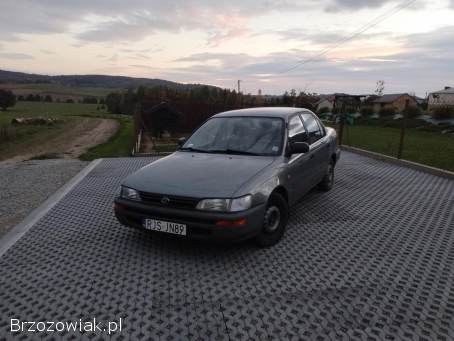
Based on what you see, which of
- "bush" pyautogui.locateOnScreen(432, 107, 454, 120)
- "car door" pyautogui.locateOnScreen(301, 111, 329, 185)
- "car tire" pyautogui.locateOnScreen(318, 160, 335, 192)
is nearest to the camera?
"car door" pyautogui.locateOnScreen(301, 111, 329, 185)

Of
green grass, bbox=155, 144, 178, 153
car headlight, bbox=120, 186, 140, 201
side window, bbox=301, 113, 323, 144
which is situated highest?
side window, bbox=301, 113, 323, 144

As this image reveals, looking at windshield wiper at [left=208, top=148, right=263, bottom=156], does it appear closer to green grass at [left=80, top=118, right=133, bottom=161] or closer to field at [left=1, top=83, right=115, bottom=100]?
green grass at [left=80, top=118, right=133, bottom=161]

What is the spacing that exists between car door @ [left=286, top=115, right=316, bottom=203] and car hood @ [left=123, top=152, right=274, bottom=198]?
41 centimetres

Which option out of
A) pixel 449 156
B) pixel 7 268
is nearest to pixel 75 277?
pixel 7 268

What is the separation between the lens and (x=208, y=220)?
3414mm

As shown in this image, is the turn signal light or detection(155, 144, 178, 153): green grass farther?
detection(155, 144, 178, 153): green grass

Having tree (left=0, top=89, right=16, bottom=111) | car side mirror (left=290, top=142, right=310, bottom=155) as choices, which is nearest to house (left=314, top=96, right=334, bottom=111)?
car side mirror (left=290, top=142, right=310, bottom=155)

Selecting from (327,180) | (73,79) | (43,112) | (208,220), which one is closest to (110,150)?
(327,180)

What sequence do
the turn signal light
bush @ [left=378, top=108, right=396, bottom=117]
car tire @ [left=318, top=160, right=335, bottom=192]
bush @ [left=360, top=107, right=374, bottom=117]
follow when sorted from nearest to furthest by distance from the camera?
the turn signal light → car tire @ [left=318, top=160, right=335, bottom=192] → bush @ [left=378, top=108, right=396, bottom=117] → bush @ [left=360, top=107, right=374, bottom=117]

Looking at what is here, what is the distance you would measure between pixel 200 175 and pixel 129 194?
0.81 meters

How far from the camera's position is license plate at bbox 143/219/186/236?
352 cm

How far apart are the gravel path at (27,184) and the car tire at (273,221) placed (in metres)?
3.44

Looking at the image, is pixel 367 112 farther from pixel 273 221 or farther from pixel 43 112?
pixel 43 112

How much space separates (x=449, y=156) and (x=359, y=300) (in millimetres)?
9766
